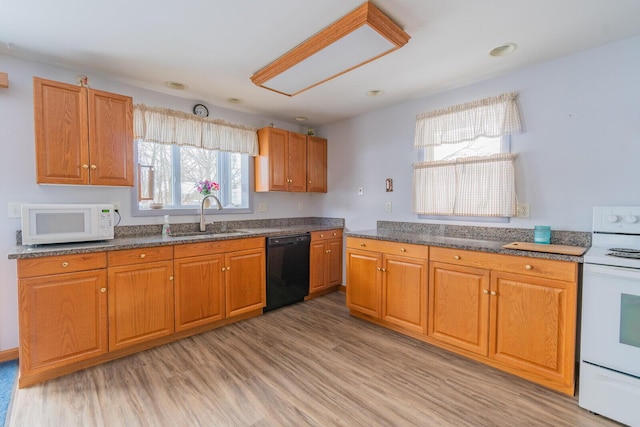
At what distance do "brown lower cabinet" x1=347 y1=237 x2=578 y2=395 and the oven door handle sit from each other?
10 cm

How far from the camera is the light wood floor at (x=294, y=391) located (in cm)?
170

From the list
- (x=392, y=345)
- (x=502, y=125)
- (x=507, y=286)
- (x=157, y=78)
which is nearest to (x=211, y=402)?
(x=392, y=345)

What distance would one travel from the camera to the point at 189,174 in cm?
327

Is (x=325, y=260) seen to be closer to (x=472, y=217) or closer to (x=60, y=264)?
(x=472, y=217)

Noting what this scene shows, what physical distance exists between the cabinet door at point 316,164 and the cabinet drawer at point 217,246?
1255mm

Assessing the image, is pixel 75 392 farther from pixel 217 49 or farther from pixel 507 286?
pixel 507 286

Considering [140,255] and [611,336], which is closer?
[611,336]

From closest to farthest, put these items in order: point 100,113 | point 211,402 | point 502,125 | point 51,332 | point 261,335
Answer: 1. point 211,402
2. point 51,332
3. point 100,113
4. point 502,125
5. point 261,335

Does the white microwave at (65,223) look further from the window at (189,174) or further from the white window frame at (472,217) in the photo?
the white window frame at (472,217)

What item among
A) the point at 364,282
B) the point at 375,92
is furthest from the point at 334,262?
the point at 375,92

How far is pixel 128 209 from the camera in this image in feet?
9.16

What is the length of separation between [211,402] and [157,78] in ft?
8.89

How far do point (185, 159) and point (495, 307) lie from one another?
10.7 feet

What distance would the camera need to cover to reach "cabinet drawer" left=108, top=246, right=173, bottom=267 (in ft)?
7.42
